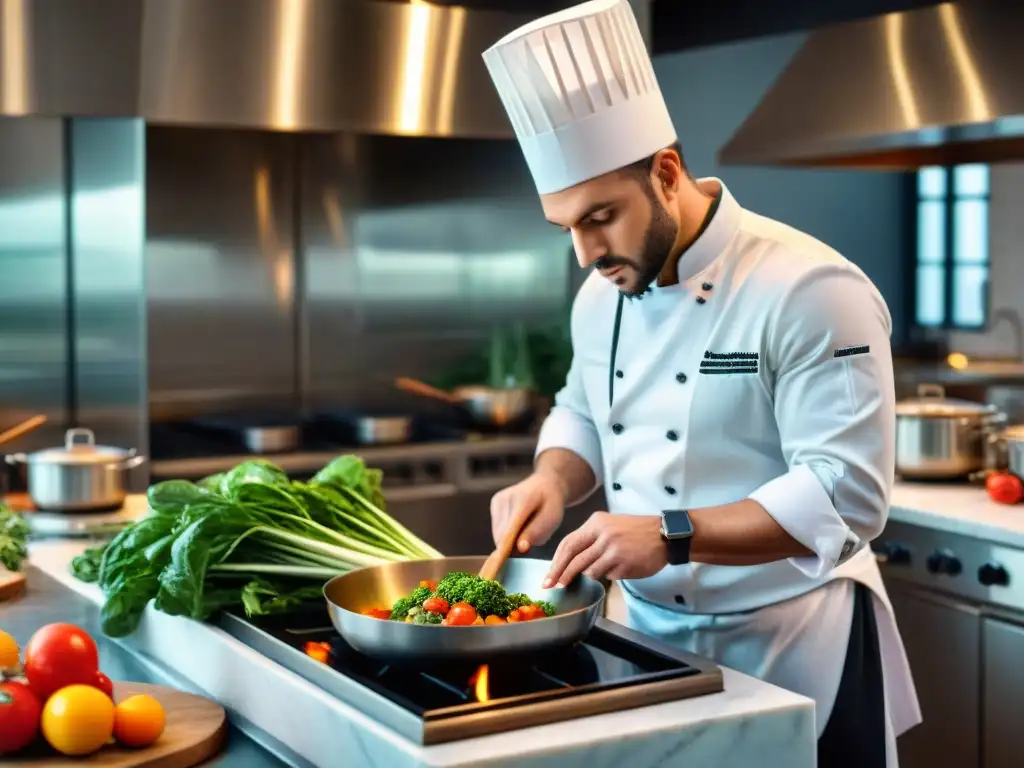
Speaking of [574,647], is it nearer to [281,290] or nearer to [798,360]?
[798,360]

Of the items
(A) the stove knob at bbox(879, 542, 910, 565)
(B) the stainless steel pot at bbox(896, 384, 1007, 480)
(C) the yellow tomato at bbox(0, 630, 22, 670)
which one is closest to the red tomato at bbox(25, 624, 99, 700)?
(C) the yellow tomato at bbox(0, 630, 22, 670)

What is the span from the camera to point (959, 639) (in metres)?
3.06

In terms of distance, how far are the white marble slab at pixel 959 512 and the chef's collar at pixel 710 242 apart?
3.96ft

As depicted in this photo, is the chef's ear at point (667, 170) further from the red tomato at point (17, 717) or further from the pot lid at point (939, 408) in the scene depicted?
the pot lid at point (939, 408)

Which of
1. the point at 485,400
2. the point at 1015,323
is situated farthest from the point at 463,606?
the point at 1015,323

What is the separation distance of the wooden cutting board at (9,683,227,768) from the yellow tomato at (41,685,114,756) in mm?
20

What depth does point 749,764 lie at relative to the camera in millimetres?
1568

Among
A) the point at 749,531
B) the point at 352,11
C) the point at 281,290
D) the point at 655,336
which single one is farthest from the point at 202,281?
the point at 749,531

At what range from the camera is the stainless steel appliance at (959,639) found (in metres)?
2.93

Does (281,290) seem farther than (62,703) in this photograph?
Yes

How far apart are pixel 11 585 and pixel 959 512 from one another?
2039mm

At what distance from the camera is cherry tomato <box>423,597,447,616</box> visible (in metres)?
1.64

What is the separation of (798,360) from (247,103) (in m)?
2.40

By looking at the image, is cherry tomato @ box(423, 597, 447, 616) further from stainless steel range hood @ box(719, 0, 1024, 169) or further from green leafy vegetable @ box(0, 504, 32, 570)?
stainless steel range hood @ box(719, 0, 1024, 169)
